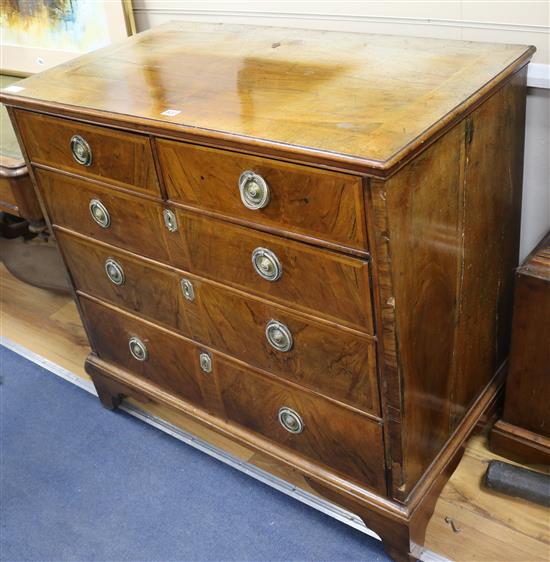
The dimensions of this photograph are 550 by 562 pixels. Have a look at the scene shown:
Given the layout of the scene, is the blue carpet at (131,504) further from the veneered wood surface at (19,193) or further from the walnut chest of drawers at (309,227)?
the veneered wood surface at (19,193)

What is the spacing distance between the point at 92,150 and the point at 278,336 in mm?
509

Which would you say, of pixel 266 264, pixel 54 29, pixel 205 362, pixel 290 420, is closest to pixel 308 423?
pixel 290 420

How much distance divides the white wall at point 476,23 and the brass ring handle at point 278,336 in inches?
25.1

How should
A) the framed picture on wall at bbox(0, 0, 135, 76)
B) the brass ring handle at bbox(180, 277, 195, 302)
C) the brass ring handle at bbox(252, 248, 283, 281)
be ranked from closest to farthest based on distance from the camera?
the brass ring handle at bbox(252, 248, 283, 281), the brass ring handle at bbox(180, 277, 195, 302), the framed picture on wall at bbox(0, 0, 135, 76)

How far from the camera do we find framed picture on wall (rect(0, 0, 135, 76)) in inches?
78.7

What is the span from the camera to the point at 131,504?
173 centimetres

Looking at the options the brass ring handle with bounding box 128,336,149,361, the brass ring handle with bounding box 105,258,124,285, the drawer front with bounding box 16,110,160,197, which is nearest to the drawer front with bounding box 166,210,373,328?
the drawer front with bounding box 16,110,160,197

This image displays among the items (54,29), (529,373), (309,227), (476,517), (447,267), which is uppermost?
(54,29)

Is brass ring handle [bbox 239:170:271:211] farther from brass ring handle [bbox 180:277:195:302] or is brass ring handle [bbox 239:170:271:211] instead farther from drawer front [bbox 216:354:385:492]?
drawer front [bbox 216:354:385:492]

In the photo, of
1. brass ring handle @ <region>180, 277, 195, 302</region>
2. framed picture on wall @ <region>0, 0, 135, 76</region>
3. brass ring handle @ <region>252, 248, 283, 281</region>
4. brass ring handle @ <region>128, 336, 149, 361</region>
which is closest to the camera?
brass ring handle @ <region>252, 248, 283, 281</region>

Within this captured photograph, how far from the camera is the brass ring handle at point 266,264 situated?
124 cm

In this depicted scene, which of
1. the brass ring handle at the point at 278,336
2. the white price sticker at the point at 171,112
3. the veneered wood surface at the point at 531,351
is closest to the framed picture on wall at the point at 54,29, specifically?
the white price sticker at the point at 171,112

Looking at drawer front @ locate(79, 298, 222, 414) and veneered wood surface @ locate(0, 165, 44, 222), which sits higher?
veneered wood surface @ locate(0, 165, 44, 222)

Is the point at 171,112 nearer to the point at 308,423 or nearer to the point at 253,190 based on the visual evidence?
the point at 253,190
